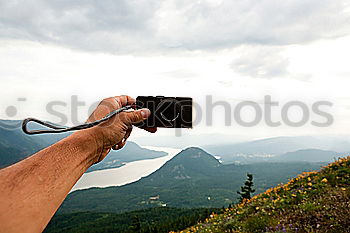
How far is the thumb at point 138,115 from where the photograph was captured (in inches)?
123

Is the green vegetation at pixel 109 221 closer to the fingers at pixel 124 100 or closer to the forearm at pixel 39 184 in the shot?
the fingers at pixel 124 100

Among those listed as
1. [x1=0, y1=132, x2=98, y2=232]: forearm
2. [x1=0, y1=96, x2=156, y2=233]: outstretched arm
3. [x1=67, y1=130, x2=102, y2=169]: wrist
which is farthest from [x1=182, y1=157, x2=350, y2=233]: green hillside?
[x1=0, y1=132, x2=98, y2=232]: forearm

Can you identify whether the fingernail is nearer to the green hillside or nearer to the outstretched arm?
the outstretched arm

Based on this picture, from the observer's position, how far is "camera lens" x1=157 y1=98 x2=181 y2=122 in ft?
10.3

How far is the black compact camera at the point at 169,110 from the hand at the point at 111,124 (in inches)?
3.5

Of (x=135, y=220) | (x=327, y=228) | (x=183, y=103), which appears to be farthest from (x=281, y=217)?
(x=135, y=220)

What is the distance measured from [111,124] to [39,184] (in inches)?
43.8

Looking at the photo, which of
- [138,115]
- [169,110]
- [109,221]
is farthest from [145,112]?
[109,221]

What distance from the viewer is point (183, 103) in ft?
10.5

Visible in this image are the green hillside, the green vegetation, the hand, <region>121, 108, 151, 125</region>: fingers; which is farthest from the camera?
the green vegetation

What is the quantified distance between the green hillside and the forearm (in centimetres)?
690

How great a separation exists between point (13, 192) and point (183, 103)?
190 centimetres

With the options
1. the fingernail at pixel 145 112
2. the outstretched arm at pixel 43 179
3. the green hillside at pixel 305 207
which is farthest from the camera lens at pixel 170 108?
the green hillside at pixel 305 207

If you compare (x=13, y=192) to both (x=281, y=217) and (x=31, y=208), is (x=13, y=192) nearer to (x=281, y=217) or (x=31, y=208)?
(x=31, y=208)
